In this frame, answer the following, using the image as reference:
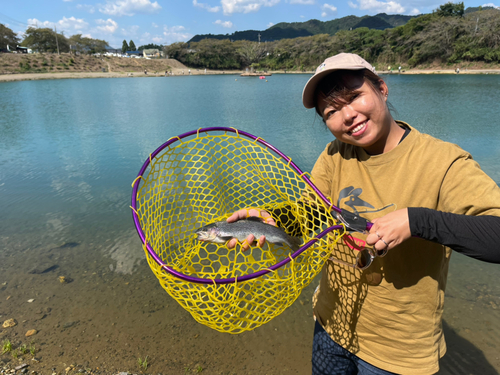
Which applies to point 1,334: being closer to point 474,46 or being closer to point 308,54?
point 474,46

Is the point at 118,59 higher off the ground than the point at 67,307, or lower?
higher

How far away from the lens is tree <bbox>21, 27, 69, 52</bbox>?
3612 inches

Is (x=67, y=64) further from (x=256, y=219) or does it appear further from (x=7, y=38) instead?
(x=256, y=219)

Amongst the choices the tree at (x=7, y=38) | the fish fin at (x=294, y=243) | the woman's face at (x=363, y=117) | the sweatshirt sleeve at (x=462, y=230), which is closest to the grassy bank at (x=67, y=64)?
the tree at (x=7, y=38)

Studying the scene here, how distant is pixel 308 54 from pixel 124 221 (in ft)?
329

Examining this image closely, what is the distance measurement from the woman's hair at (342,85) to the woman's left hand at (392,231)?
0.67 metres

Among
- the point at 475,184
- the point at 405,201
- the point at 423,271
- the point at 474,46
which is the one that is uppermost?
the point at 474,46

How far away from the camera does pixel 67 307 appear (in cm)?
399

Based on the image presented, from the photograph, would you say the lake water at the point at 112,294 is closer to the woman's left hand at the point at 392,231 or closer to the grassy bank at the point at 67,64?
the woman's left hand at the point at 392,231

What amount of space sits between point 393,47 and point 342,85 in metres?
84.5

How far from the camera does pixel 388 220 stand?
1347 millimetres

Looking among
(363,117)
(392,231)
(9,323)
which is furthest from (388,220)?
(9,323)

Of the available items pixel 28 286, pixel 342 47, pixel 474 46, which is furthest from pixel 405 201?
pixel 342 47

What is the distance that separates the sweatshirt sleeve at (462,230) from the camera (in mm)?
1188
